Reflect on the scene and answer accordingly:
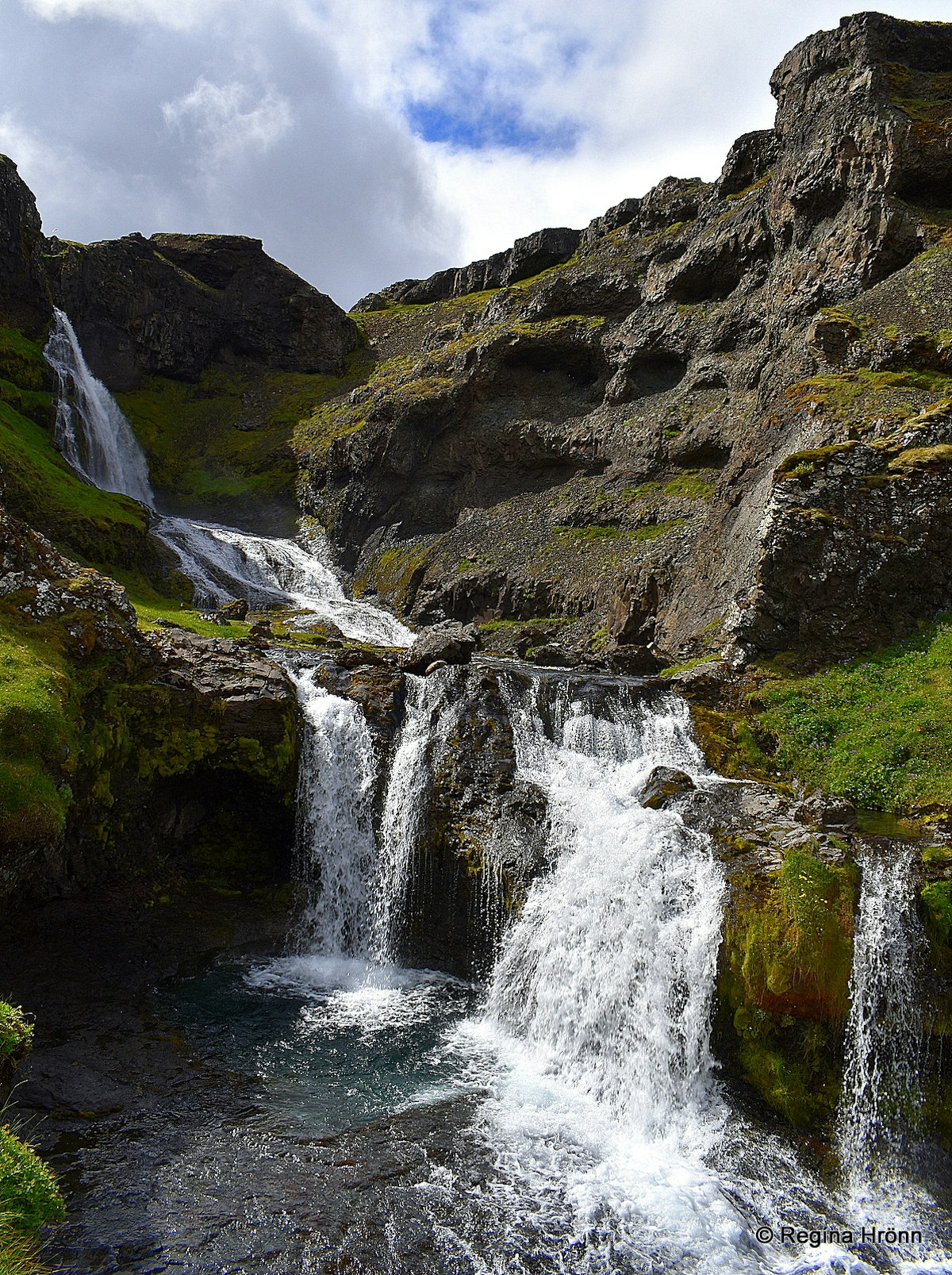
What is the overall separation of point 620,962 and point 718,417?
109ft

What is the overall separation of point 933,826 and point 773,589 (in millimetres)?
10668

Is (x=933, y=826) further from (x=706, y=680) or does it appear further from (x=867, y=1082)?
(x=706, y=680)

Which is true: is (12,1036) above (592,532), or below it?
below

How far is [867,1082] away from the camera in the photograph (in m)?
11.6

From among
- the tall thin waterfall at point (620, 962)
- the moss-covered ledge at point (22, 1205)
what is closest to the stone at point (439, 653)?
the tall thin waterfall at point (620, 962)

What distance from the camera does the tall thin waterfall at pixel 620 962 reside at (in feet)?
41.9

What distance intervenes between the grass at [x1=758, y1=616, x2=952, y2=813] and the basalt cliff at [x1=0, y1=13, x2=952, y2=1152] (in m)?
0.10

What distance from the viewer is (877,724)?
19.9m

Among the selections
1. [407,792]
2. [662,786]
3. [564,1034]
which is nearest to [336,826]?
[407,792]

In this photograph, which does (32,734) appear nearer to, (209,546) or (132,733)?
(132,733)

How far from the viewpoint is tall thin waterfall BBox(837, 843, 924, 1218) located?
10953 millimetres

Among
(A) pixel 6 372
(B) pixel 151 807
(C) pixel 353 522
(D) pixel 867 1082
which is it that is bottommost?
(D) pixel 867 1082

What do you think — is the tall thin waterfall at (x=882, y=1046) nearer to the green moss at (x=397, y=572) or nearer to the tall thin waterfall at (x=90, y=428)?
the green moss at (x=397, y=572)

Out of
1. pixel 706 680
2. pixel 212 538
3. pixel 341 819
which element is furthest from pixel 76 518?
pixel 706 680
